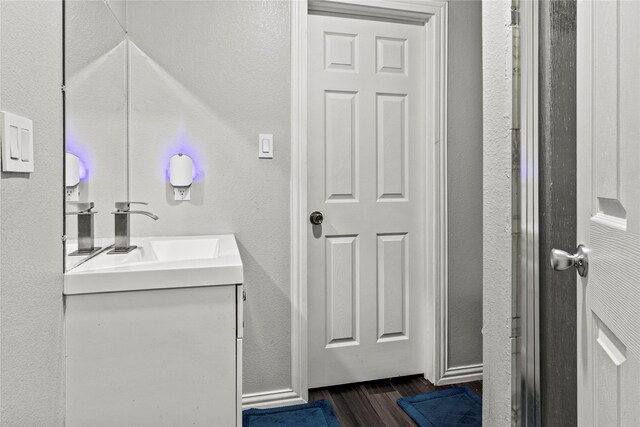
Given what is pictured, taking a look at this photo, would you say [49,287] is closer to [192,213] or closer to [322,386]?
[192,213]

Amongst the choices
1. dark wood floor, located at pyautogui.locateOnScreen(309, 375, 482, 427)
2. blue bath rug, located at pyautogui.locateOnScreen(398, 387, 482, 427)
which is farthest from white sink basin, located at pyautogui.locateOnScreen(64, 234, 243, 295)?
blue bath rug, located at pyautogui.locateOnScreen(398, 387, 482, 427)

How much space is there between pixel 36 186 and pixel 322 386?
1.65m

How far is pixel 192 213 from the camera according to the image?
185cm

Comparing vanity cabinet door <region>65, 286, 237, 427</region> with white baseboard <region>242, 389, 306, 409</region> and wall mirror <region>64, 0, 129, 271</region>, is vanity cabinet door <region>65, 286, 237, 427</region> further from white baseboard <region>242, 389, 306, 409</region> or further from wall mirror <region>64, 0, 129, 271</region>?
white baseboard <region>242, 389, 306, 409</region>

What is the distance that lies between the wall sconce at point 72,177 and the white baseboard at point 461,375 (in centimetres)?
189

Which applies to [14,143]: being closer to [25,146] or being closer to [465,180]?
[25,146]

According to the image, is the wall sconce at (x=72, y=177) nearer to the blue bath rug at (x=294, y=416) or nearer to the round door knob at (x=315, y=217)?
the round door knob at (x=315, y=217)

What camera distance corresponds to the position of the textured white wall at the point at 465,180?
2.16m

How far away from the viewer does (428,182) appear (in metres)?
2.17

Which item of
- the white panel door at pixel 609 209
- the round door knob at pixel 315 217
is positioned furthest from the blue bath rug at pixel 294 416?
the white panel door at pixel 609 209

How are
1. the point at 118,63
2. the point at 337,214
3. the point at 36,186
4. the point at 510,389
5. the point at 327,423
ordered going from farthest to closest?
the point at 337,214 → the point at 327,423 → the point at 118,63 → the point at 510,389 → the point at 36,186

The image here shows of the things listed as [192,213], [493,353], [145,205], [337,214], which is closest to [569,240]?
[493,353]

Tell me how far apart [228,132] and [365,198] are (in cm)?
76

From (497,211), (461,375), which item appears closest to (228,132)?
(497,211)
